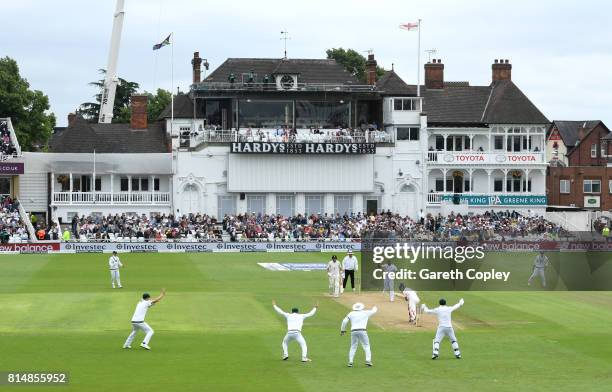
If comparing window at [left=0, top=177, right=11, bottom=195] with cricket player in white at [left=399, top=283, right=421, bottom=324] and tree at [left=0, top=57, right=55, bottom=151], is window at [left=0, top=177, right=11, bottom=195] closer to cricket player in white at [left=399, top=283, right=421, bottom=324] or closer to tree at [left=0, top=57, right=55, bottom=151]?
tree at [left=0, top=57, right=55, bottom=151]

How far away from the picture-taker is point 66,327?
99.7 ft

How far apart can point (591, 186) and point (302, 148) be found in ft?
82.9

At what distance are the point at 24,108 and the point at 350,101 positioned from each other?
83.2ft

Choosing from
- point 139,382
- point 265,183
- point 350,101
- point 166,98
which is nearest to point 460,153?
point 350,101

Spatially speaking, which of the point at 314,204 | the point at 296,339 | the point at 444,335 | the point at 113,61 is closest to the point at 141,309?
the point at 296,339

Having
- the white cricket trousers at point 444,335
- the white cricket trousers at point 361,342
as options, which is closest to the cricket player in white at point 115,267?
the white cricket trousers at point 444,335

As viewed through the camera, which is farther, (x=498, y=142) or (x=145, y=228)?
(x=498, y=142)

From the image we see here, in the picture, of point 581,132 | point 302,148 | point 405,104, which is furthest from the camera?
point 581,132

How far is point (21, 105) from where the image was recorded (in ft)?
279

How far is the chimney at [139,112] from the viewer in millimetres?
79500

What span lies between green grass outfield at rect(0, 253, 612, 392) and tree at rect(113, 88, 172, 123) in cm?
6700

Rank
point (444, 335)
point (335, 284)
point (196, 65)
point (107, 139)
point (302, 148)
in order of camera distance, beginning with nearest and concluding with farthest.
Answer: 1. point (444, 335)
2. point (335, 284)
3. point (302, 148)
4. point (107, 139)
5. point (196, 65)

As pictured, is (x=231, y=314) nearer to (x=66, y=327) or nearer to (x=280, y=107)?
(x=66, y=327)

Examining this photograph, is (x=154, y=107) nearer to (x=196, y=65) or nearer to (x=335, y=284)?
(x=196, y=65)
